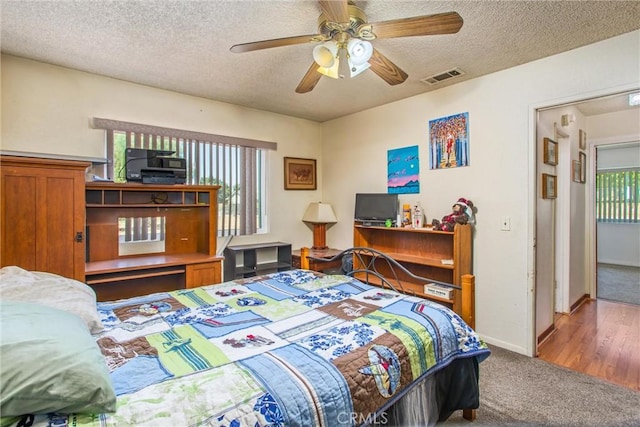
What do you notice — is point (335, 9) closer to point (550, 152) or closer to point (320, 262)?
point (550, 152)

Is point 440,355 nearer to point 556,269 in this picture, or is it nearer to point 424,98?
point 424,98

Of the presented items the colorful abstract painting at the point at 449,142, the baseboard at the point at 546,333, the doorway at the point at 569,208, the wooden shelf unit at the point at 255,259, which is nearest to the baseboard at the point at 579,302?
the doorway at the point at 569,208

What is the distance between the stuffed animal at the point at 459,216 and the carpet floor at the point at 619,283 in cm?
282

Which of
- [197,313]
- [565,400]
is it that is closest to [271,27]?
[197,313]

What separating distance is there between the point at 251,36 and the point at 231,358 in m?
2.03

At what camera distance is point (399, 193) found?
11.7ft

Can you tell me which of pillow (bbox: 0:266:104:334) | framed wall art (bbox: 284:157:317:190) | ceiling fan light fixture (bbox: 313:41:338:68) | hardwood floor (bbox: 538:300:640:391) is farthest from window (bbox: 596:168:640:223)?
pillow (bbox: 0:266:104:334)

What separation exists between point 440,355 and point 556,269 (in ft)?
9.51

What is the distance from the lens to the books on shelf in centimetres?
283

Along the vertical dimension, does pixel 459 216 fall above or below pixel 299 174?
below

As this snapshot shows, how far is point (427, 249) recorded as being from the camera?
3.28 metres

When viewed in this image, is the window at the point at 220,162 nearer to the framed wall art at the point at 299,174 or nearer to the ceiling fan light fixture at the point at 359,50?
the framed wall art at the point at 299,174

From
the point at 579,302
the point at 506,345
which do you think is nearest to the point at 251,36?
the point at 506,345

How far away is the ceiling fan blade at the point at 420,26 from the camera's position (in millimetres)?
1522
